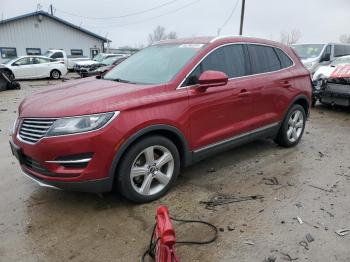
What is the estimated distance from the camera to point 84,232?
321 centimetres

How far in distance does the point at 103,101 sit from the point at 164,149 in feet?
2.87

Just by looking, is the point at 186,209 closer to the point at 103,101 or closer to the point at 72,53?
the point at 103,101

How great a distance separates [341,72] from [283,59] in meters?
4.05

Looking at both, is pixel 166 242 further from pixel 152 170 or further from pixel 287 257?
pixel 152 170

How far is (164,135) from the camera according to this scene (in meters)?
3.73

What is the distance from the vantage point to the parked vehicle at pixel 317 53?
1238 cm

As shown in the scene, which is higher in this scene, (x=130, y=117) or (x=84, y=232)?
(x=130, y=117)

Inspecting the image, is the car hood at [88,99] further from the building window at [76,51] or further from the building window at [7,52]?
the building window at [76,51]

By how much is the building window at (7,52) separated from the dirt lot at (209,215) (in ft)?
91.7

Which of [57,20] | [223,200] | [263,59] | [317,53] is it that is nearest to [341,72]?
[263,59]

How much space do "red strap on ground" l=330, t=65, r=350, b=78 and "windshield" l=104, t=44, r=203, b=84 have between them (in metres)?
5.64

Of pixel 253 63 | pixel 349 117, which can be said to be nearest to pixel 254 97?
pixel 253 63

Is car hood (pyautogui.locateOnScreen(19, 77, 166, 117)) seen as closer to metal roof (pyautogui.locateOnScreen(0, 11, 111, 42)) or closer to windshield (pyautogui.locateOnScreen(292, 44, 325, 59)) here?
windshield (pyautogui.locateOnScreen(292, 44, 325, 59))

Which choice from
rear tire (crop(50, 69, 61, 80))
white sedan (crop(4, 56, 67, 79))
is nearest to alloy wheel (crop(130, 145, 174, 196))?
white sedan (crop(4, 56, 67, 79))
